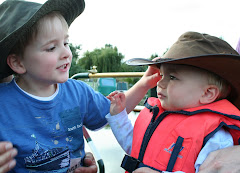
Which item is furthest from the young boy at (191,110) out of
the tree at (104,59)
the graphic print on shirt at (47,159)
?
the tree at (104,59)

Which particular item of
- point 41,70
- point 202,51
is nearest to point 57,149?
point 41,70

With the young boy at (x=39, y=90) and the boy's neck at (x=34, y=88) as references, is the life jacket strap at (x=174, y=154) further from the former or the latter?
the boy's neck at (x=34, y=88)

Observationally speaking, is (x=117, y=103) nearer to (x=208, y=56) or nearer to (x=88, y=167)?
(x=88, y=167)

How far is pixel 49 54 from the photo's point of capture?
103 cm

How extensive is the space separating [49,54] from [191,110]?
75 centimetres

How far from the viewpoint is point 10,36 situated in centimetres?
95

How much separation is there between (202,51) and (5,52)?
0.94m

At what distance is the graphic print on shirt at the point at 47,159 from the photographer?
1.06m

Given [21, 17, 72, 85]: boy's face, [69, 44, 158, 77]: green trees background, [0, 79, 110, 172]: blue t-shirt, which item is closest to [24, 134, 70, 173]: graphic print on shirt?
[0, 79, 110, 172]: blue t-shirt

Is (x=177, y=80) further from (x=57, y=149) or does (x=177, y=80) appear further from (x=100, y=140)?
(x=100, y=140)

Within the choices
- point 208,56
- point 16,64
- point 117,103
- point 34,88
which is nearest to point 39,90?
point 34,88

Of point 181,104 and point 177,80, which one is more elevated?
point 177,80

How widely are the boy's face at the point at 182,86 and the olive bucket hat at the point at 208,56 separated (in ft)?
0.20

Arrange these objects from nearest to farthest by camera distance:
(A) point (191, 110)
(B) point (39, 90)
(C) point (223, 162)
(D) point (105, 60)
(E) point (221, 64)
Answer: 1. (C) point (223, 162)
2. (E) point (221, 64)
3. (A) point (191, 110)
4. (B) point (39, 90)
5. (D) point (105, 60)
